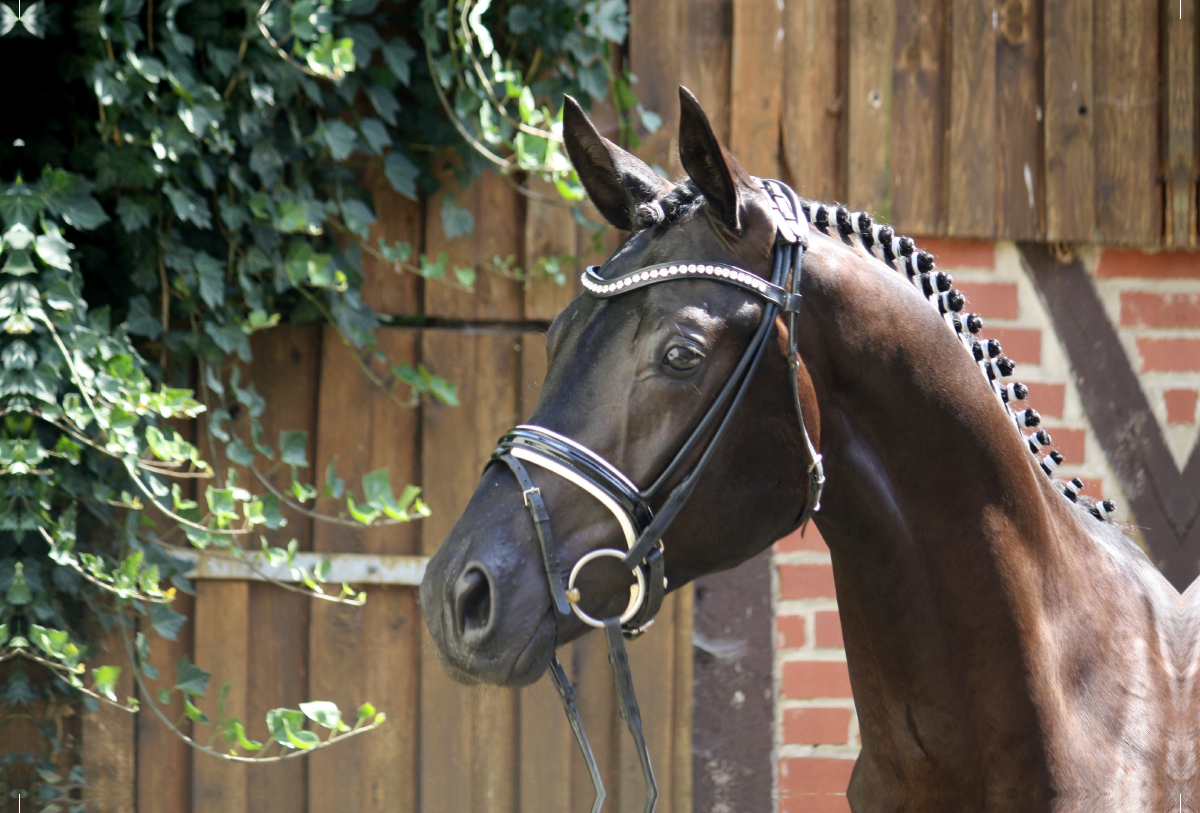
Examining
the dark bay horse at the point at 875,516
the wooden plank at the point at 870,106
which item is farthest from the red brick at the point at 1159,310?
the dark bay horse at the point at 875,516

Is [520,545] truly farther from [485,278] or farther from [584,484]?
[485,278]

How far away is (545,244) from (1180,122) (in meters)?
2.03

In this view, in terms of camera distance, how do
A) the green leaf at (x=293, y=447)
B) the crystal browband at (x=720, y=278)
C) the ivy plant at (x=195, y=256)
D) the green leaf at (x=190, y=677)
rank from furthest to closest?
the green leaf at (x=293, y=447) < the green leaf at (x=190, y=677) < the ivy plant at (x=195, y=256) < the crystal browband at (x=720, y=278)

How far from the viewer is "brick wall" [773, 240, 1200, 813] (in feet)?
9.34

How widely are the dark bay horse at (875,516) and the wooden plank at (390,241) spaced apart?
52.0 inches

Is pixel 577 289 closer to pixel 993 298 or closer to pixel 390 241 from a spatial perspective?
pixel 390 241

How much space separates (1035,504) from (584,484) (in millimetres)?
753

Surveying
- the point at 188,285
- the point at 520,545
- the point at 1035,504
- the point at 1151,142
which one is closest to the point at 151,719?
the point at 188,285

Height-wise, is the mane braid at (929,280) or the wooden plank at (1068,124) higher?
the wooden plank at (1068,124)

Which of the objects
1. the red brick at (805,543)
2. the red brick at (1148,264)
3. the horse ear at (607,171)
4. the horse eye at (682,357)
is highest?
the red brick at (1148,264)

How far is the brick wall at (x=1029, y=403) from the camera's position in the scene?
2846 mm

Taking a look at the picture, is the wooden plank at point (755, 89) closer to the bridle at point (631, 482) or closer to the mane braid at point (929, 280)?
the mane braid at point (929, 280)

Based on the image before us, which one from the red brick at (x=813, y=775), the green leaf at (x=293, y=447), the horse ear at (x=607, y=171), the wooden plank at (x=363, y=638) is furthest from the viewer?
the red brick at (x=813, y=775)

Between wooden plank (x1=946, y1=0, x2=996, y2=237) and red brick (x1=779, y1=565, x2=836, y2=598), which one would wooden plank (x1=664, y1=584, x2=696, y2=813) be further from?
wooden plank (x1=946, y1=0, x2=996, y2=237)
